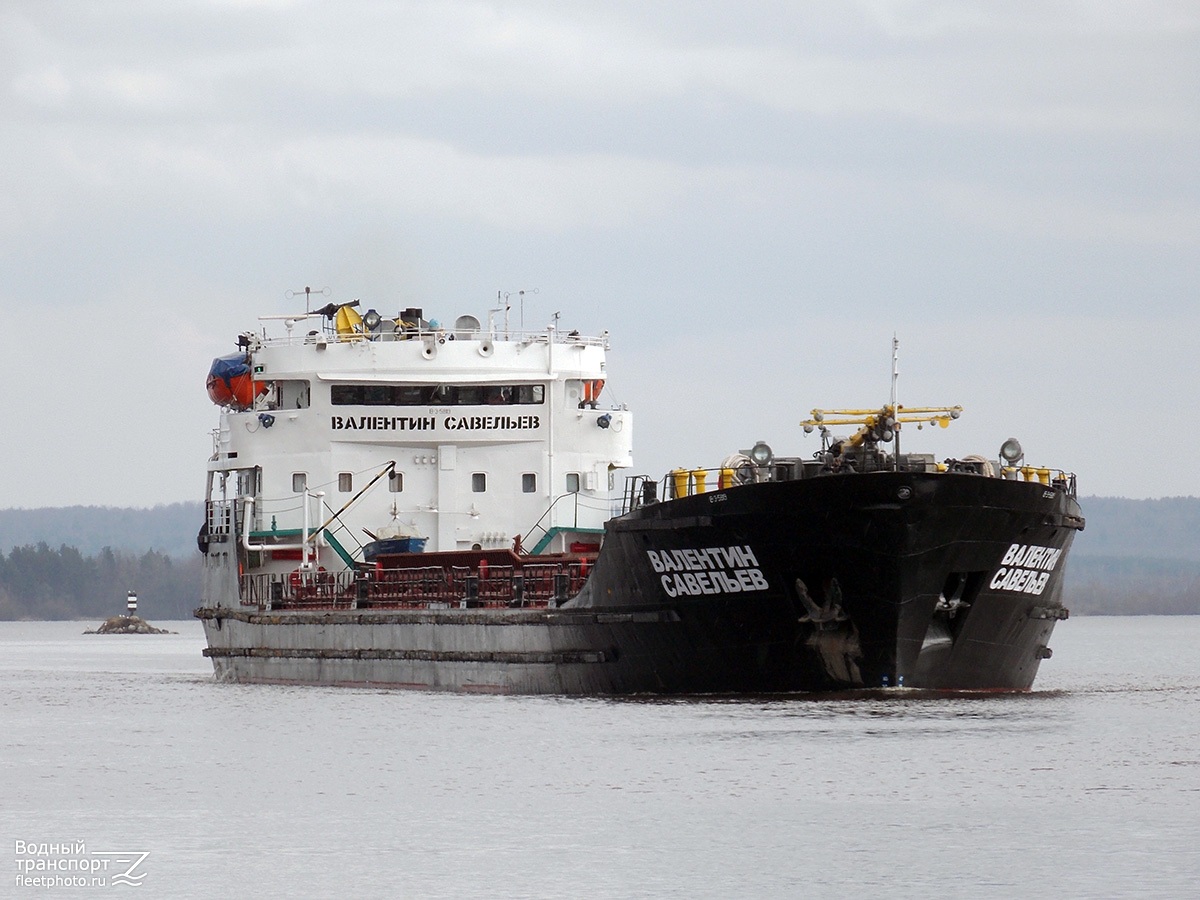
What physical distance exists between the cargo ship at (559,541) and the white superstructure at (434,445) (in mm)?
41

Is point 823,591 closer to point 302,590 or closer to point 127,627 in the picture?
point 302,590

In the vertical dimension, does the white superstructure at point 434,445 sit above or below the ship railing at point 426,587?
above

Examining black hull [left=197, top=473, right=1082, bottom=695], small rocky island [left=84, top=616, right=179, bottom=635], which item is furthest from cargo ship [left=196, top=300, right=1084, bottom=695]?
small rocky island [left=84, top=616, right=179, bottom=635]

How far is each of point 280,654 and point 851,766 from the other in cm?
1828

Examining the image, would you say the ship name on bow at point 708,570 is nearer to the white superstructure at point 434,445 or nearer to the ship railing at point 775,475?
the ship railing at point 775,475

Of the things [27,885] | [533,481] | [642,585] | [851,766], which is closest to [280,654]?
[533,481]

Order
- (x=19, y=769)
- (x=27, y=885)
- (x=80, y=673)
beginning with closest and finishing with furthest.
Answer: (x=27, y=885) → (x=19, y=769) → (x=80, y=673)

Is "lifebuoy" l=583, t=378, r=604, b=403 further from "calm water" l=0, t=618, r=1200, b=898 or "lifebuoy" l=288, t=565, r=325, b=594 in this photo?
"calm water" l=0, t=618, r=1200, b=898

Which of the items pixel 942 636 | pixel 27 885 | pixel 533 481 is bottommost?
pixel 27 885

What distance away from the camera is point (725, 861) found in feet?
59.0

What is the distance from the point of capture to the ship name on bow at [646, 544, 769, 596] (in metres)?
27.6

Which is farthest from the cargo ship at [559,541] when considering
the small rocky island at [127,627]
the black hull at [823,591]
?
the small rocky island at [127,627]

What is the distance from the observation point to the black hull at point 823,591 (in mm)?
27000

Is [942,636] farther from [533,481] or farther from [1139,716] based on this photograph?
[533,481]
